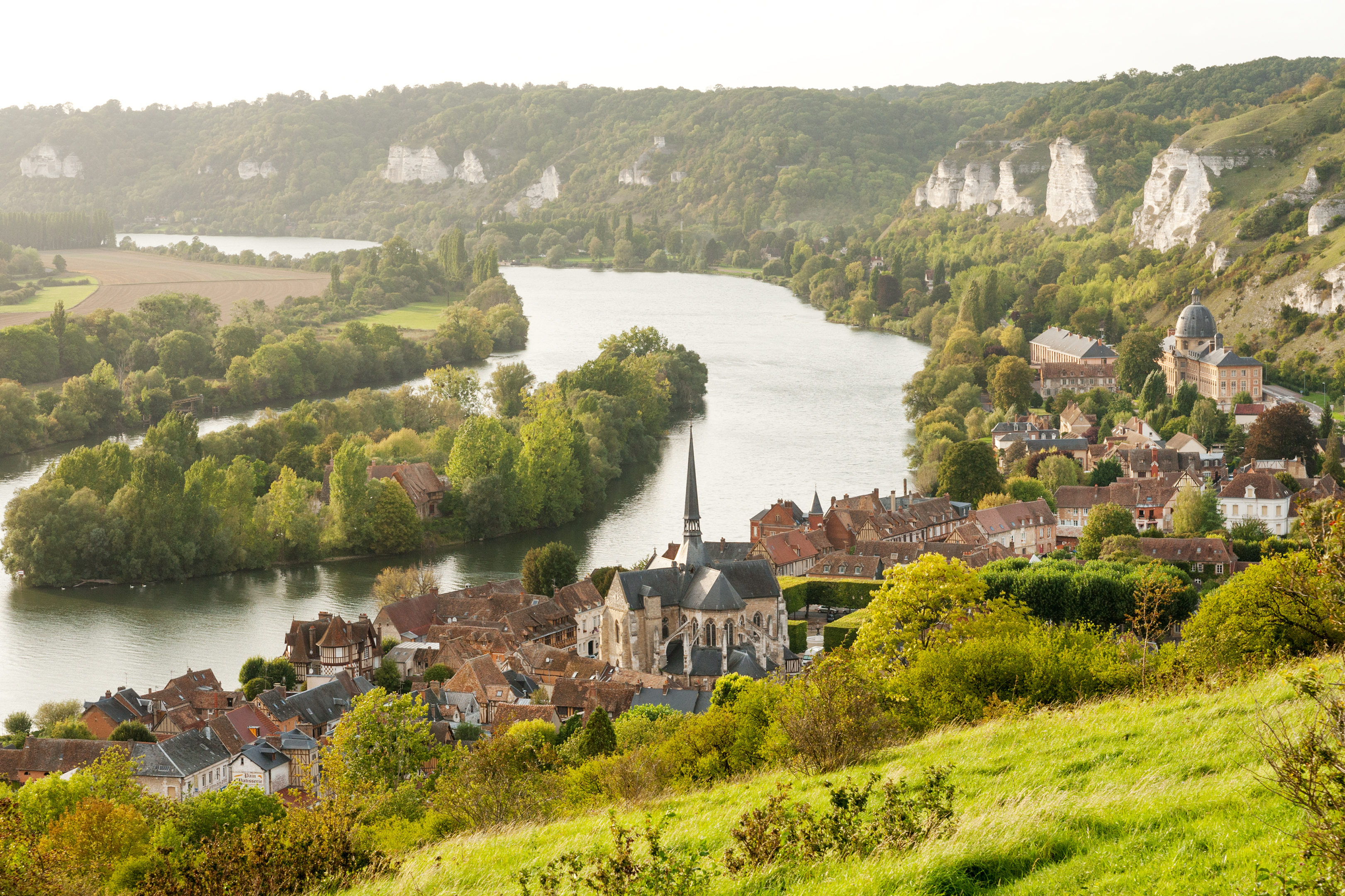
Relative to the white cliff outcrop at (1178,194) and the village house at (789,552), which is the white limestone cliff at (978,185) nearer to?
the white cliff outcrop at (1178,194)

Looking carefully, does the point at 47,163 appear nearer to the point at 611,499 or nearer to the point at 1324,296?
the point at 611,499

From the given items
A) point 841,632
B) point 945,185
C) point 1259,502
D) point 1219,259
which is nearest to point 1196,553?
point 1259,502

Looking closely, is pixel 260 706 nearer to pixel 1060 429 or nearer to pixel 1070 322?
pixel 1060 429

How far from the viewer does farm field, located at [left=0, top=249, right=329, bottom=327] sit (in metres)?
89.6

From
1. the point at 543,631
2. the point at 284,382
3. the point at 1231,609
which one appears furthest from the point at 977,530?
the point at 284,382

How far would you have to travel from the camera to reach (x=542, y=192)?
609ft

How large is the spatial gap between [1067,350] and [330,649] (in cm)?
4998

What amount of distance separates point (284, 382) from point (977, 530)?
4266 cm

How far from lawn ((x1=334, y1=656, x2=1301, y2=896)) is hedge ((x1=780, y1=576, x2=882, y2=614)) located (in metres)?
23.9

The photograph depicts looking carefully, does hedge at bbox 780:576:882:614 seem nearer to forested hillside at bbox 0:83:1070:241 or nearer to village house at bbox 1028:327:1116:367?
village house at bbox 1028:327:1116:367

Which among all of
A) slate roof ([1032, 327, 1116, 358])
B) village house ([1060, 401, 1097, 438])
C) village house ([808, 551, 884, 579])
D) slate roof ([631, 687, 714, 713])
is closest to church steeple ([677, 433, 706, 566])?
slate roof ([631, 687, 714, 713])

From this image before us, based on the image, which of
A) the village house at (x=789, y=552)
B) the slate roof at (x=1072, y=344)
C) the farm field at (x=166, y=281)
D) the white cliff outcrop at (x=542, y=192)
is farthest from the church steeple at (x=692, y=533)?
the white cliff outcrop at (x=542, y=192)

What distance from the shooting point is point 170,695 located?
2967 centimetres

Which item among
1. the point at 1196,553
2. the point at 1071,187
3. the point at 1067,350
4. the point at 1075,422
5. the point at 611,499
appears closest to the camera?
the point at 1196,553
